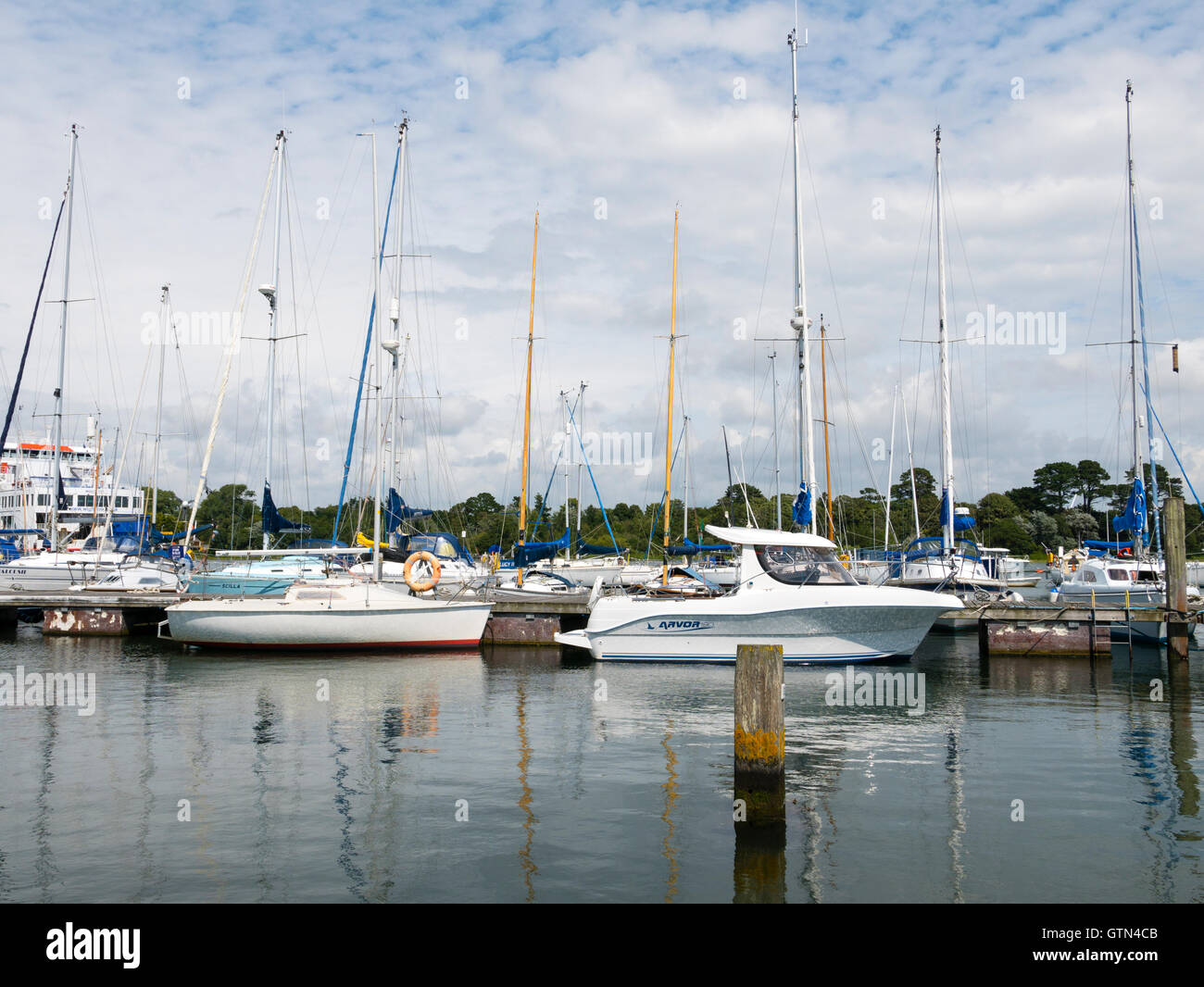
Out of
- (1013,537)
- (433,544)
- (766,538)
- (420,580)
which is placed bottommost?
(1013,537)

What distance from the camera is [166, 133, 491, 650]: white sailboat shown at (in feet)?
84.7

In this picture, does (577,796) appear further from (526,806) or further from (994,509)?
(994,509)

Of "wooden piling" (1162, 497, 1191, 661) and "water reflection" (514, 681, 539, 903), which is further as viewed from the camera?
"wooden piling" (1162, 497, 1191, 661)

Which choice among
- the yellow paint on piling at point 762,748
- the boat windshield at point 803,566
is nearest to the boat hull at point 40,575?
the boat windshield at point 803,566

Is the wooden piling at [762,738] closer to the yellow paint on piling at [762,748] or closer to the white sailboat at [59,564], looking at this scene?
the yellow paint on piling at [762,748]

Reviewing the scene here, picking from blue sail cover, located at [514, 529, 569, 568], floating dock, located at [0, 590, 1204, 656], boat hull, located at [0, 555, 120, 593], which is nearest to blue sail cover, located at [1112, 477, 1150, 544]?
floating dock, located at [0, 590, 1204, 656]

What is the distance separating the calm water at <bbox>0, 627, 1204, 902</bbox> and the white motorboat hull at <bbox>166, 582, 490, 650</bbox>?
213 inches

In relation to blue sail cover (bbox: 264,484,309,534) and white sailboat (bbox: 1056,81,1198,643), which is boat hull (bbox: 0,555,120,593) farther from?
white sailboat (bbox: 1056,81,1198,643)

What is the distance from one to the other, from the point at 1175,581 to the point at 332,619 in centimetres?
2285

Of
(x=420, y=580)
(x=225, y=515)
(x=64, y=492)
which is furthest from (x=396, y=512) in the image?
(x=225, y=515)

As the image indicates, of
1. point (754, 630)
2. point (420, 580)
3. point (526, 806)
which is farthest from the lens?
point (420, 580)

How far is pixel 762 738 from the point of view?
977 centimetres

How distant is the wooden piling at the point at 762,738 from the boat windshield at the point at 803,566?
44.1 feet

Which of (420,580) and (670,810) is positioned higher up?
(420,580)
